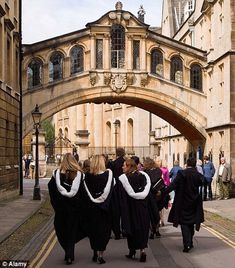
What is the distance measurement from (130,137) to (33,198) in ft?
143

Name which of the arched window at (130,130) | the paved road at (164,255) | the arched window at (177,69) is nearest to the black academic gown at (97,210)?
the paved road at (164,255)

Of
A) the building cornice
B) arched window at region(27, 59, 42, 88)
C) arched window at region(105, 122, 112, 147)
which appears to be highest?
arched window at region(27, 59, 42, 88)

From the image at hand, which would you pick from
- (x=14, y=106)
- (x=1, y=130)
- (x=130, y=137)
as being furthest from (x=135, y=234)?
(x=130, y=137)

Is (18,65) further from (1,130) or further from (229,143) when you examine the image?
(229,143)

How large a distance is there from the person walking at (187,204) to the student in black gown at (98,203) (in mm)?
1666

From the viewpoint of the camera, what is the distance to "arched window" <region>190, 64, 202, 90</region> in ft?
109

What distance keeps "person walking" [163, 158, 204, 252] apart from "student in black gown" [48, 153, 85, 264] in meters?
2.10

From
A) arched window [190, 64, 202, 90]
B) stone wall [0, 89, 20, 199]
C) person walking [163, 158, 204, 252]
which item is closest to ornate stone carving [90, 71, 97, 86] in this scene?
arched window [190, 64, 202, 90]

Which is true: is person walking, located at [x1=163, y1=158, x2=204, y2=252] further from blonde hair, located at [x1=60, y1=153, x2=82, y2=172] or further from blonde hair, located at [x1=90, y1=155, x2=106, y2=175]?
blonde hair, located at [x1=60, y1=153, x2=82, y2=172]

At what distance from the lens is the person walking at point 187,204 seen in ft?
38.0

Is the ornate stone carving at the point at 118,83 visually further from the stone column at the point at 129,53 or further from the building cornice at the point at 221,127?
the building cornice at the point at 221,127

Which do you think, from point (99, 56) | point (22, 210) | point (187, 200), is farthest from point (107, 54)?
point (187, 200)

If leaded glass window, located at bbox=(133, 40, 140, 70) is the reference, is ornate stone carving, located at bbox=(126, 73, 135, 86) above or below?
below

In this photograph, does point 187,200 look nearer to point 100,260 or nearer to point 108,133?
point 100,260
